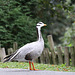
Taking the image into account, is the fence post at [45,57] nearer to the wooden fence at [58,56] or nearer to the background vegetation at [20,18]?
the wooden fence at [58,56]

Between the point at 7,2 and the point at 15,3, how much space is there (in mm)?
702

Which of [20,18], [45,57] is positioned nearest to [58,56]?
[45,57]

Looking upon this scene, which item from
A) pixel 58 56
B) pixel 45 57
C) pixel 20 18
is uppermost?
pixel 20 18

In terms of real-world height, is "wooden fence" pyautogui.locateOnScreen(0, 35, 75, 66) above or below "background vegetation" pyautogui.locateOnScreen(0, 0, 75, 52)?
below

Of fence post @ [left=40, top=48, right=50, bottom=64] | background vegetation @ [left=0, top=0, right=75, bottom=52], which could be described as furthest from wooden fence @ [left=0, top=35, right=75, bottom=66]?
background vegetation @ [left=0, top=0, right=75, bottom=52]

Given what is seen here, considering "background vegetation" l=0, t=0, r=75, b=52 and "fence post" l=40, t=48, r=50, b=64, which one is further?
"background vegetation" l=0, t=0, r=75, b=52

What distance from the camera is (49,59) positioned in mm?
14414

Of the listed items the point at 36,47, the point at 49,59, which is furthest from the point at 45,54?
the point at 36,47

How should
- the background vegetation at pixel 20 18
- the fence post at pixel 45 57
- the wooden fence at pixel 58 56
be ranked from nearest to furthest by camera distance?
1. the wooden fence at pixel 58 56
2. the fence post at pixel 45 57
3. the background vegetation at pixel 20 18

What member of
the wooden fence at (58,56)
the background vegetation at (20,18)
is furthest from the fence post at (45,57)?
the background vegetation at (20,18)

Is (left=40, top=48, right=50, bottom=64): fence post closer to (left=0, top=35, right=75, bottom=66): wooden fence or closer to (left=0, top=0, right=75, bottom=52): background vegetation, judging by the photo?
(left=0, top=35, right=75, bottom=66): wooden fence

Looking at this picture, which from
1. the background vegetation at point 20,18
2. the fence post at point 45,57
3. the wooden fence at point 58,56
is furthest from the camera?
the background vegetation at point 20,18

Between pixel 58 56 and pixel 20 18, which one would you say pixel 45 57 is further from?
pixel 20 18

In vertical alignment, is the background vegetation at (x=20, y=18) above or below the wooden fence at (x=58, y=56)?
above
